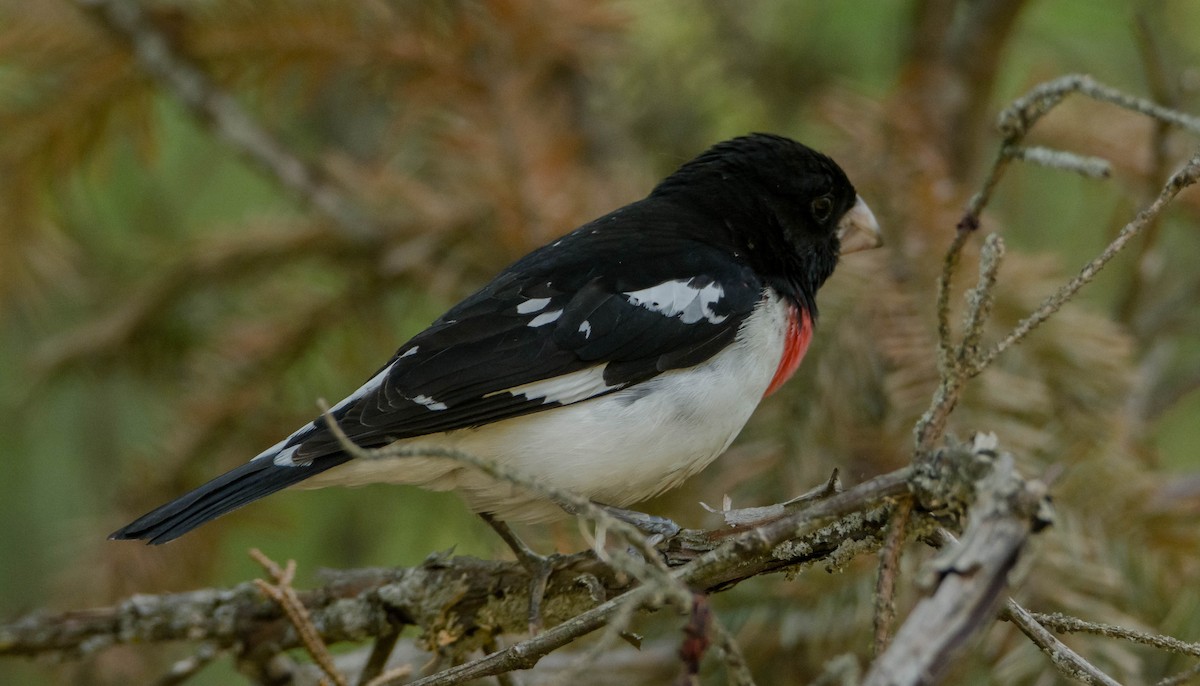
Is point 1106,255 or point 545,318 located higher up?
point 1106,255

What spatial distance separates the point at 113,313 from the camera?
3070 millimetres

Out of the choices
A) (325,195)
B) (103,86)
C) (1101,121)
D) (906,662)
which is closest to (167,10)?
(103,86)

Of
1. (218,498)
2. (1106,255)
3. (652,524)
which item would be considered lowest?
(652,524)

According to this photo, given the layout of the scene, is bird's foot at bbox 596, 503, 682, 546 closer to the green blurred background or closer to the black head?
the green blurred background

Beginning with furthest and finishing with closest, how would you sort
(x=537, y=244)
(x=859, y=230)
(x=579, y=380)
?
(x=537, y=244), (x=859, y=230), (x=579, y=380)

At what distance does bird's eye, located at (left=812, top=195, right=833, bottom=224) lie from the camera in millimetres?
2707

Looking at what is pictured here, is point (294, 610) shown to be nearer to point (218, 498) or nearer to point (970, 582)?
point (218, 498)

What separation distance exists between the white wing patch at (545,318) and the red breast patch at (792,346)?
428 millimetres

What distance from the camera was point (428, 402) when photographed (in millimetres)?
2160

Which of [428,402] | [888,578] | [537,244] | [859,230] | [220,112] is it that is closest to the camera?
[888,578]

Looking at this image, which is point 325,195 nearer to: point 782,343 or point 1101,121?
point 782,343

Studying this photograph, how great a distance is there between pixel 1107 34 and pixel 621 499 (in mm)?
2126

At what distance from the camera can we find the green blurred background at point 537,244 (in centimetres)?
223

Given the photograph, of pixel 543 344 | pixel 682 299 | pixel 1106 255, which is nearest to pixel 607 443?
pixel 543 344
